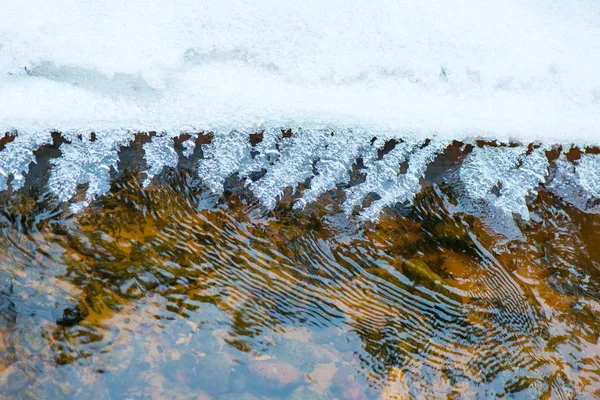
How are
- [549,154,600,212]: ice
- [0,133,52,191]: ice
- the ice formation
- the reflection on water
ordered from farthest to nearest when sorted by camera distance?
[549,154,600,212]: ice < the ice formation < [0,133,52,191]: ice < the reflection on water

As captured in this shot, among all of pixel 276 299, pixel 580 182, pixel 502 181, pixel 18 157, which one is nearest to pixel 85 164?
pixel 18 157

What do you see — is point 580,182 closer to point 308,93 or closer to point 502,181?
point 502,181

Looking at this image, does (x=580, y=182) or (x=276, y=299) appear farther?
(x=580, y=182)

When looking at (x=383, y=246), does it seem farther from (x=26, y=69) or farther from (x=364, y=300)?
(x=26, y=69)

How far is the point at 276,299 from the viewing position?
10.0 feet

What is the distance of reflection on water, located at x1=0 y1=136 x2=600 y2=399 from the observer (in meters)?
2.79

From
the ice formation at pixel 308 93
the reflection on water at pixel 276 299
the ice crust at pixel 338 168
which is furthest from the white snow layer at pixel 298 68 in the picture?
the reflection on water at pixel 276 299

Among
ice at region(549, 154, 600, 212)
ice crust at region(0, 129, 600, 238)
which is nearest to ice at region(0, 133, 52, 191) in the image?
ice crust at region(0, 129, 600, 238)

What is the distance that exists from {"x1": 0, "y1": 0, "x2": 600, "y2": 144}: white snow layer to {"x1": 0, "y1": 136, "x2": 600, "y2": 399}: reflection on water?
19.4 inches

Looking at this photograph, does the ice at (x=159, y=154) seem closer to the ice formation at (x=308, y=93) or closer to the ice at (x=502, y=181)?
the ice formation at (x=308, y=93)

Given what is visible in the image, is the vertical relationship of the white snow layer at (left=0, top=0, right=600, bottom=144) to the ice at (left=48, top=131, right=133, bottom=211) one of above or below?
above

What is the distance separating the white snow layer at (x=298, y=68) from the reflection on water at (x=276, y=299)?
492mm

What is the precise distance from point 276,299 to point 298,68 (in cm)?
192

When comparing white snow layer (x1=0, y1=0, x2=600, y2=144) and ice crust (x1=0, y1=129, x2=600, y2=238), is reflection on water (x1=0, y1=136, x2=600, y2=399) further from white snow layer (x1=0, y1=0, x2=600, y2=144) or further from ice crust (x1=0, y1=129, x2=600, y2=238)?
white snow layer (x1=0, y1=0, x2=600, y2=144)
